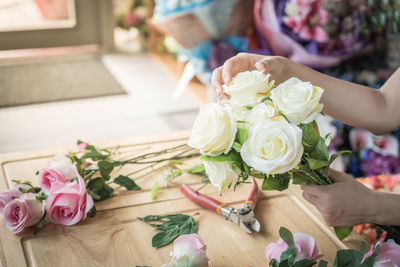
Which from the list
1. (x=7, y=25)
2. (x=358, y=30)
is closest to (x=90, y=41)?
(x=7, y=25)

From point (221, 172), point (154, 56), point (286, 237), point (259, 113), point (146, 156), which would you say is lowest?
point (154, 56)

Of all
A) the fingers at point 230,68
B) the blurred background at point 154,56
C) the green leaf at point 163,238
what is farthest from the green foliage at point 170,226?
the blurred background at point 154,56

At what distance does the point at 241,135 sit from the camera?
2.83 feet

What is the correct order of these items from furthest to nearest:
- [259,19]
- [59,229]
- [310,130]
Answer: [259,19] < [59,229] < [310,130]

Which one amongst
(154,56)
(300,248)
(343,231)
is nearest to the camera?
(300,248)

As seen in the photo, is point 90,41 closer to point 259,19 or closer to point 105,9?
point 105,9

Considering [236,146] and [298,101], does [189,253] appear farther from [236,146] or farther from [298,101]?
[298,101]

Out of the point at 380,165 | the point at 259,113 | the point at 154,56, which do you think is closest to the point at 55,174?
the point at 259,113

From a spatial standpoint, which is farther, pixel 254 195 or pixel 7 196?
pixel 254 195

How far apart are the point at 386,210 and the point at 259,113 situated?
415 millimetres

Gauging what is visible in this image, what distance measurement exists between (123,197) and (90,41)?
3.53 meters

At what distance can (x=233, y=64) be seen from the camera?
1.17 metres

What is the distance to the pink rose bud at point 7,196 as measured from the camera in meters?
1.05

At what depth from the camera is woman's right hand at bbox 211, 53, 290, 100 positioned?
44.4 inches
